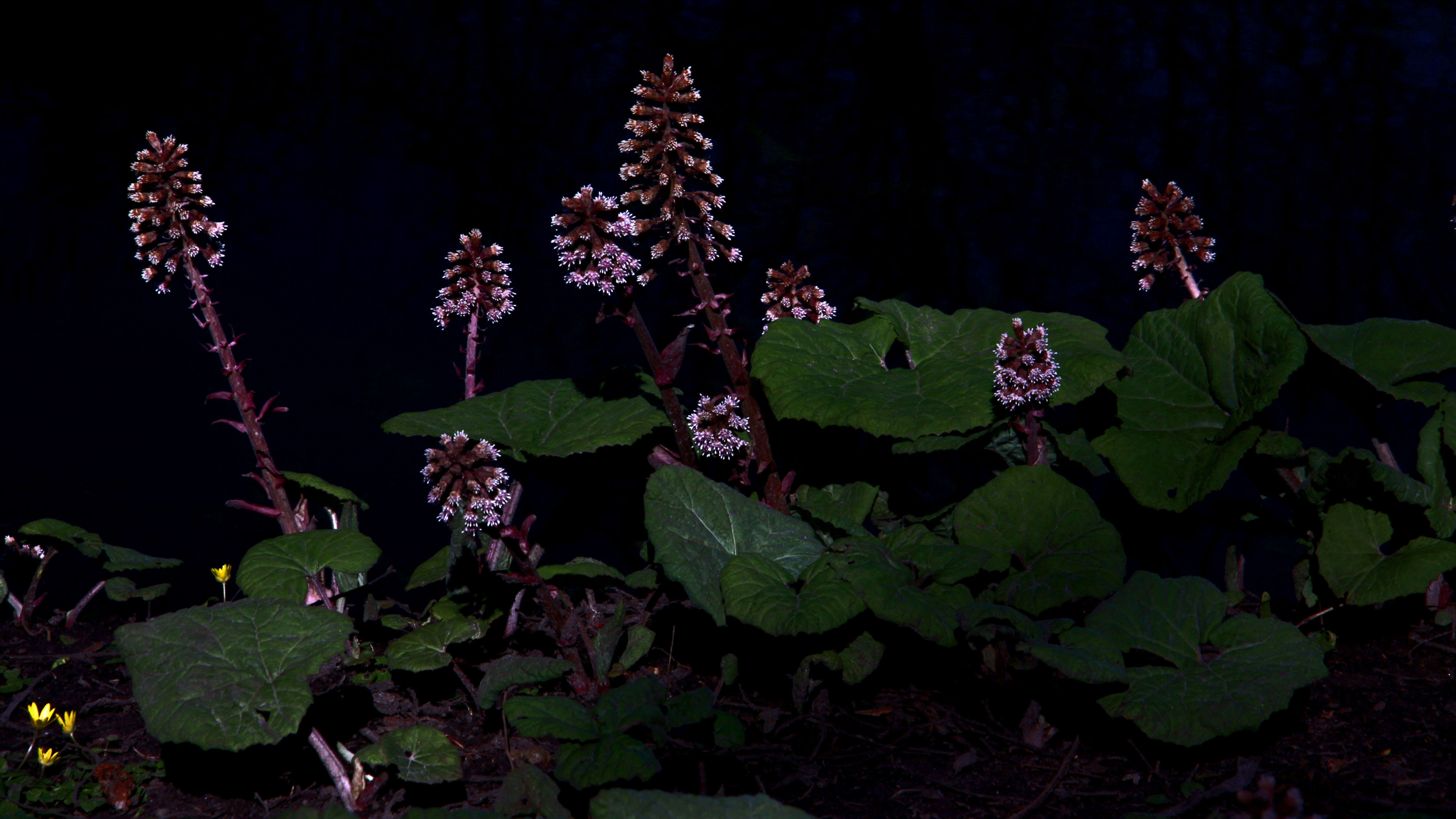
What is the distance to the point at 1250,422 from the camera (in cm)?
231

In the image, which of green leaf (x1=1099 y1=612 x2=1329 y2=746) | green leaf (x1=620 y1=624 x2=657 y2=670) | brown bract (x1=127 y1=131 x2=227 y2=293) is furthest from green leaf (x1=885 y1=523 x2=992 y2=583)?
brown bract (x1=127 y1=131 x2=227 y2=293)

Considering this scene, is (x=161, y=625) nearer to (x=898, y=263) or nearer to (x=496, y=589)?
(x=496, y=589)

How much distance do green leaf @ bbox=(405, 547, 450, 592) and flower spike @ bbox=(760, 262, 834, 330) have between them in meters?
1.06

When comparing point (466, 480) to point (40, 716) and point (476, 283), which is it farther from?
point (40, 716)

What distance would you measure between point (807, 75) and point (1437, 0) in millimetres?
2139

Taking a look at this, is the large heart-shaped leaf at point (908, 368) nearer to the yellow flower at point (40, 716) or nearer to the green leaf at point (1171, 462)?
the green leaf at point (1171, 462)

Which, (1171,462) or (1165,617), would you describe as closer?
(1165,617)

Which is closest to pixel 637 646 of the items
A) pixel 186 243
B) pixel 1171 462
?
pixel 1171 462

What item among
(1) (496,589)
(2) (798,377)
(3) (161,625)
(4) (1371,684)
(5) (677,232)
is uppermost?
(5) (677,232)

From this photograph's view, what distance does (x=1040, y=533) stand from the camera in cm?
221

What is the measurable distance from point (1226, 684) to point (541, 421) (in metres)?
1.66

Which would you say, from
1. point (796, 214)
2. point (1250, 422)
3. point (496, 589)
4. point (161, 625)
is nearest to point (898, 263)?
point (796, 214)

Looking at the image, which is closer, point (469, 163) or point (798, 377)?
point (798, 377)

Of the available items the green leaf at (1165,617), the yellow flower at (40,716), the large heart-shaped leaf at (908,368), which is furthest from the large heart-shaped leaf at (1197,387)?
the yellow flower at (40,716)
